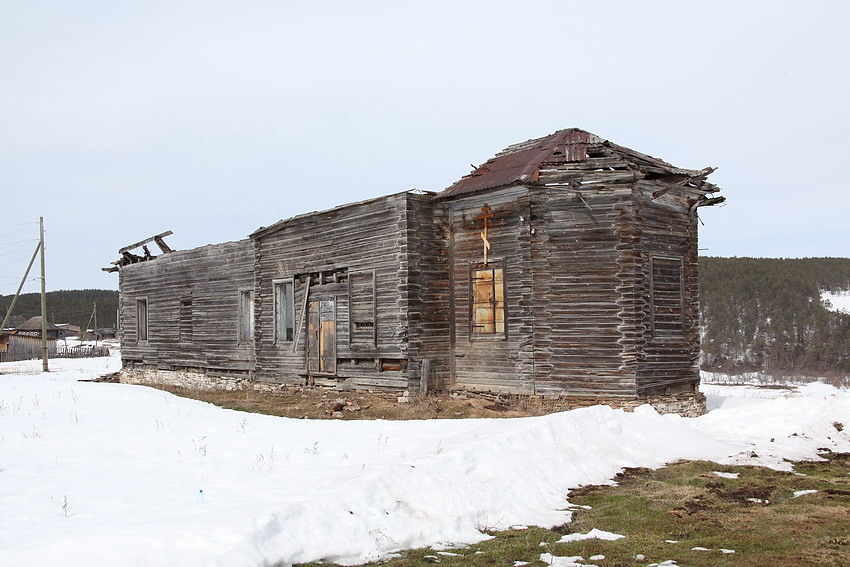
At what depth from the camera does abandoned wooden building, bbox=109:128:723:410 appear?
14.4m

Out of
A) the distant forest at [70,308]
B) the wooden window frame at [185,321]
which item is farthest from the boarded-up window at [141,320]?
the distant forest at [70,308]

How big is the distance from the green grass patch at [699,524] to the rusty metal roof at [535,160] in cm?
754

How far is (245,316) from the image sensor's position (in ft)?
74.2

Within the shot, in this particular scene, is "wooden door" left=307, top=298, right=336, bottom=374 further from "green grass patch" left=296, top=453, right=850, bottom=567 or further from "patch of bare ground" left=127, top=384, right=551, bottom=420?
"green grass patch" left=296, top=453, right=850, bottom=567

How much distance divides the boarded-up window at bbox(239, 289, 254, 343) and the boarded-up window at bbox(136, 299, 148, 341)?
720cm

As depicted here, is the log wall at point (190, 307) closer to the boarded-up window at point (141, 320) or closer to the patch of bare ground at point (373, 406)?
the boarded-up window at point (141, 320)

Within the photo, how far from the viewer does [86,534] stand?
18.8 feet

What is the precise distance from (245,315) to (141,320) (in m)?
7.61

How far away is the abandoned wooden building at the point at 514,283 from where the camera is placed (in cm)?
1439

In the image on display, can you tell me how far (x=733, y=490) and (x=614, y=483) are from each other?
4.38 ft

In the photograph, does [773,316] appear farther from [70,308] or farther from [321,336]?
[70,308]

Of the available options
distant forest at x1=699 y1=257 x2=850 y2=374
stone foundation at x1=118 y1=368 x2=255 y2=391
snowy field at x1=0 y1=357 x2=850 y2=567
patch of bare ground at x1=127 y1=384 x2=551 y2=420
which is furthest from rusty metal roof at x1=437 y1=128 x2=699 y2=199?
distant forest at x1=699 y1=257 x2=850 y2=374

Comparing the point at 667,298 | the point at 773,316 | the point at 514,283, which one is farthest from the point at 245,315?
the point at 773,316

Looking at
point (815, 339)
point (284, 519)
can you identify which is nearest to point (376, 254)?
point (284, 519)
